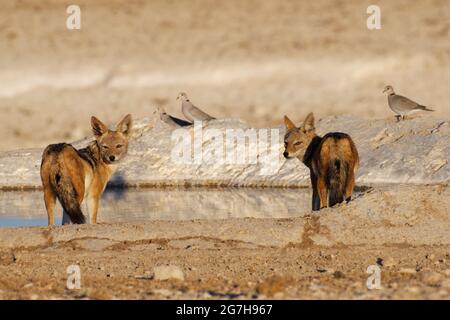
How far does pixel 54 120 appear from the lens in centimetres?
3991

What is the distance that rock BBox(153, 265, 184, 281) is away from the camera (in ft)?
38.9

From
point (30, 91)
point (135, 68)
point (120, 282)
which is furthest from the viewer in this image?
point (135, 68)

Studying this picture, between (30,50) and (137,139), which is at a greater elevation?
(30,50)

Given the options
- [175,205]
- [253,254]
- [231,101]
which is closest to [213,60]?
[231,101]

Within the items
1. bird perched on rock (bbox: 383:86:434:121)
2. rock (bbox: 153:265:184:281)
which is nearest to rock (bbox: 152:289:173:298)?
rock (bbox: 153:265:184:281)

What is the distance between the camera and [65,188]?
15.7m

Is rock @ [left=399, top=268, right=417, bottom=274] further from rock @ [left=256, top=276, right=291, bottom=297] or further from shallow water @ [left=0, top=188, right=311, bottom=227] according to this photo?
shallow water @ [left=0, top=188, right=311, bottom=227]

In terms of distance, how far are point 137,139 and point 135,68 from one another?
18672mm

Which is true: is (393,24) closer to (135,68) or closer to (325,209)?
(135,68)

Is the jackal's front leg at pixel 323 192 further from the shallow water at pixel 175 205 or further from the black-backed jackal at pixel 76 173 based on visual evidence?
the shallow water at pixel 175 205

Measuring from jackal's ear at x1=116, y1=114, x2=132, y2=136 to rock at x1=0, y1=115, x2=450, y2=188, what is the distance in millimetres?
9533

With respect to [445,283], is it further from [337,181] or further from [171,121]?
[171,121]
